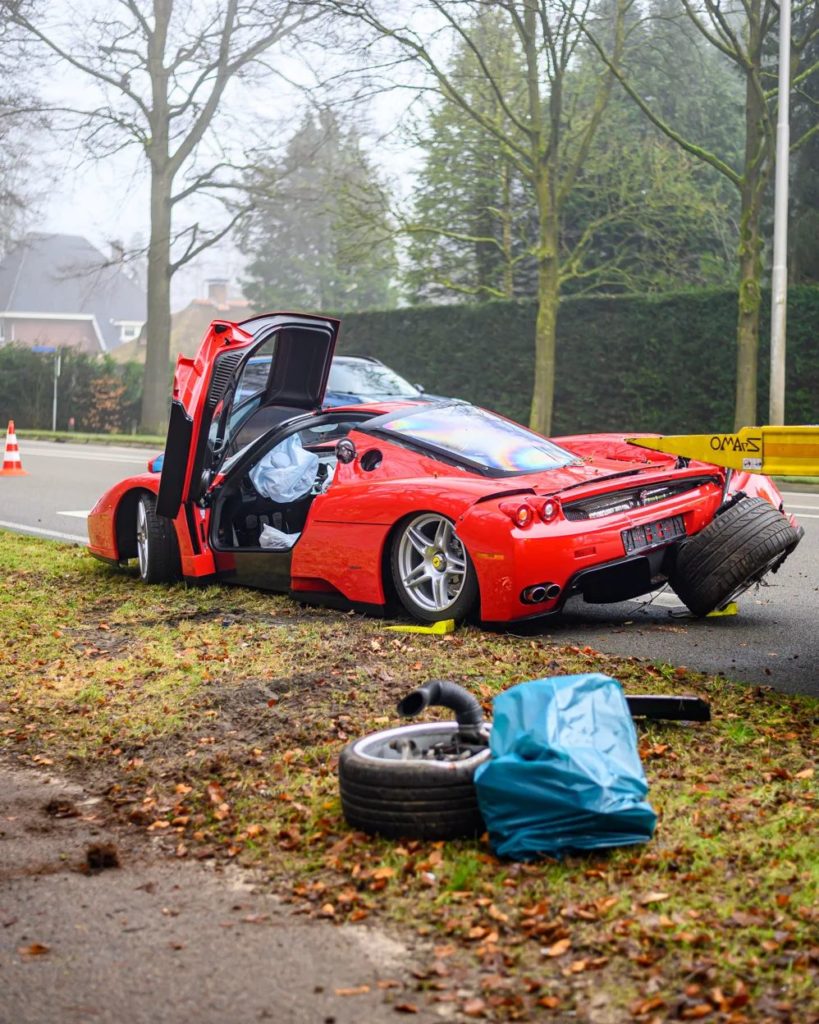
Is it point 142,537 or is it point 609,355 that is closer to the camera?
point 142,537

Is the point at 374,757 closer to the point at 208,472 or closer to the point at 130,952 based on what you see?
the point at 130,952

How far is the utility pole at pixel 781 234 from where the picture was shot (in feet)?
63.8

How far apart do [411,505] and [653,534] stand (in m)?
1.30

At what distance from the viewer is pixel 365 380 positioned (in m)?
15.7

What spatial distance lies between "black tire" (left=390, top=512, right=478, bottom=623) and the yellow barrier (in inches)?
64.0

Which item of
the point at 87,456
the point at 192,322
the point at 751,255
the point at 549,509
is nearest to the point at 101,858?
the point at 549,509

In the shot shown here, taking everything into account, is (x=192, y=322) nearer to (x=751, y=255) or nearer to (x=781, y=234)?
(x=751, y=255)

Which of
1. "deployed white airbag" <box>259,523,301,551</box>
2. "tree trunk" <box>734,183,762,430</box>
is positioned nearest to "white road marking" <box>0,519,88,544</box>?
"deployed white airbag" <box>259,523,301,551</box>

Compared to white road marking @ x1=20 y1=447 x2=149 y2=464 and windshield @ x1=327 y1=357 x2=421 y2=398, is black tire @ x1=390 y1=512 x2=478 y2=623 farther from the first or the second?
white road marking @ x1=20 y1=447 x2=149 y2=464

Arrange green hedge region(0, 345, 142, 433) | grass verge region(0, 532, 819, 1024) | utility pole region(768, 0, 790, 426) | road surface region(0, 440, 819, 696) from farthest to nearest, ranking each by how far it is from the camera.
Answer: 1. green hedge region(0, 345, 142, 433)
2. utility pole region(768, 0, 790, 426)
3. road surface region(0, 440, 819, 696)
4. grass verge region(0, 532, 819, 1024)

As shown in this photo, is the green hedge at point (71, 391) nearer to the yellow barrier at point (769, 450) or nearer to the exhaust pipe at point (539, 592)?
the exhaust pipe at point (539, 592)

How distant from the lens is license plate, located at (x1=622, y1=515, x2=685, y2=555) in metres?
7.09

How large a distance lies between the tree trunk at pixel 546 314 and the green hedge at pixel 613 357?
4.17ft

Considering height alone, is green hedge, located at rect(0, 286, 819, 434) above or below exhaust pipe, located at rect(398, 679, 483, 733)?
above
